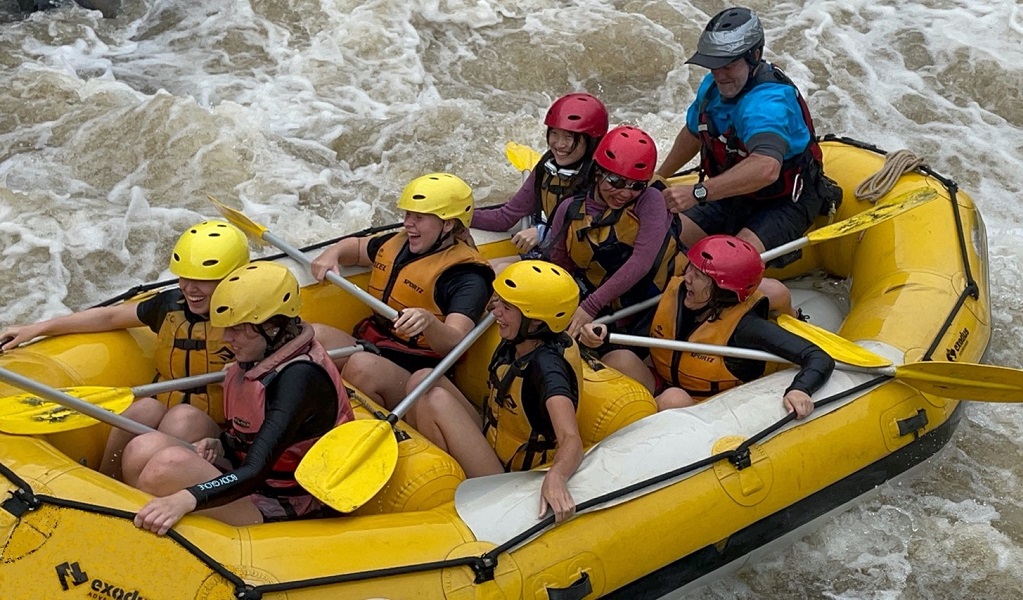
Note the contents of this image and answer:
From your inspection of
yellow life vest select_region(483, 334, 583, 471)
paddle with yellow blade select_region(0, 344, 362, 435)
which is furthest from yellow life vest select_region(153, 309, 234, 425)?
yellow life vest select_region(483, 334, 583, 471)

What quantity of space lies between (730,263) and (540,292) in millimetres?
776

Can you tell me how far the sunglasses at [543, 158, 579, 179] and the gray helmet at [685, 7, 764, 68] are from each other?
64cm

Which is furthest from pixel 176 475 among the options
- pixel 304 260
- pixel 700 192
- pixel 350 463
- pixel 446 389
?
pixel 700 192

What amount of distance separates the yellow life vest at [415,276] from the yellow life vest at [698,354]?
651 millimetres

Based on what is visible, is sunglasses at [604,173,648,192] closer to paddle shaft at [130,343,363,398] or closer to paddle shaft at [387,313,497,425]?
paddle shaft at [387,313,497,425]

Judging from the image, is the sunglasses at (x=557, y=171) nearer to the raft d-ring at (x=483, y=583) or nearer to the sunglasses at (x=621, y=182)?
the sunglasses at (x=621, y=182)

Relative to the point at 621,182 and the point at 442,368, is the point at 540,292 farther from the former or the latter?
the point at 621,182

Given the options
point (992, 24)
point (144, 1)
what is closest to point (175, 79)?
point (144, 1)

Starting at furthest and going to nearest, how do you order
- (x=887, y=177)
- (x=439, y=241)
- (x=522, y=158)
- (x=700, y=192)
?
(x=522, y=158), (x=887, y=177), (x=700, y=192), (x=439, y=241)

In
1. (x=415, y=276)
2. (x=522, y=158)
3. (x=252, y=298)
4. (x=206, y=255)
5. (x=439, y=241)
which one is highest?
(x=252, y=298)

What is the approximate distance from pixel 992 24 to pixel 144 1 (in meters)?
6.73

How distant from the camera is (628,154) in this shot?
3998 millimetres

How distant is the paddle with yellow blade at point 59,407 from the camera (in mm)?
3135

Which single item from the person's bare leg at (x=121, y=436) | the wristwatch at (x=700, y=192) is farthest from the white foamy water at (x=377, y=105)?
the person's bare leg at (x=121, y=436)
